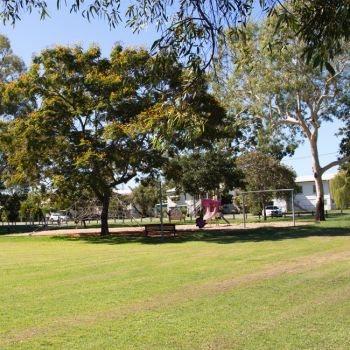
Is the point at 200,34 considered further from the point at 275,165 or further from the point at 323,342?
the point at 275,165

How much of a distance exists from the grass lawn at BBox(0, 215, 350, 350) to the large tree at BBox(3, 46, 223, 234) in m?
12.3

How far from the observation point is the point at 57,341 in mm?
6469

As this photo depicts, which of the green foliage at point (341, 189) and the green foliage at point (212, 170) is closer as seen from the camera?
the green foliage at point (212, 170)

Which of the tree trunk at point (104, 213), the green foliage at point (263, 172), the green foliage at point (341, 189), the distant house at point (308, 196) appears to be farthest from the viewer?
the distant house at point (308, 196)

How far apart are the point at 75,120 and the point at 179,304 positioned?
2153 centimetres

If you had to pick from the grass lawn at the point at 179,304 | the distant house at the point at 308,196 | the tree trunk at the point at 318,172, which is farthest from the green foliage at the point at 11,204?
the distant house at the point at 308,196

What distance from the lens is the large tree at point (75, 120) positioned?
1045 inches

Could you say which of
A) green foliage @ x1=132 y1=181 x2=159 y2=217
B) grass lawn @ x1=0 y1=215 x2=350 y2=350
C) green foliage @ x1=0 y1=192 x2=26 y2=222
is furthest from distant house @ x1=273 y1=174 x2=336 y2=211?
grass lawn @ x1=0 y1=215 x2=350 y2=350

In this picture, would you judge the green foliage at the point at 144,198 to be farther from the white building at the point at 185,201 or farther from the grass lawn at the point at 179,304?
the grass lawn at the point at 179,304

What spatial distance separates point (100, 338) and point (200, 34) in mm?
4055

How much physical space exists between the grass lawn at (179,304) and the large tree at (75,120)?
12253 mm

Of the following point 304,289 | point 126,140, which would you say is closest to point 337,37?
point 304,289

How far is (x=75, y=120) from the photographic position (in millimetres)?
28594

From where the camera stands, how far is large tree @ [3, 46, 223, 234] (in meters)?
26.5
